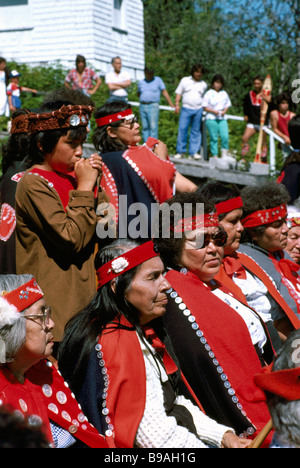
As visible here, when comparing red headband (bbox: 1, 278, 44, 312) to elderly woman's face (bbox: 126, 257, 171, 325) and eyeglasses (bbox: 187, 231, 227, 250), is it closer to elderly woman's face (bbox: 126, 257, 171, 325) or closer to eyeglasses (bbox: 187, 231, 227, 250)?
elderly woman's face (bbox: 126, 257, 171, 325)

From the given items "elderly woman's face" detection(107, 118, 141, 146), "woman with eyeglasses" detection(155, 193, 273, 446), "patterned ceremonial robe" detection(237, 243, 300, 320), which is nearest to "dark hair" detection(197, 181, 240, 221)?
"woman with eyeglasses" detection(155, 193, 273, 446)

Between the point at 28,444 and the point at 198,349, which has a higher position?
the point at 28,444

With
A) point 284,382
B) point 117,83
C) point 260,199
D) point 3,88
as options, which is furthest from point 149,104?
point 284,382

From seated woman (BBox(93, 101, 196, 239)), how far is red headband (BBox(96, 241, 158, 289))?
1.15m

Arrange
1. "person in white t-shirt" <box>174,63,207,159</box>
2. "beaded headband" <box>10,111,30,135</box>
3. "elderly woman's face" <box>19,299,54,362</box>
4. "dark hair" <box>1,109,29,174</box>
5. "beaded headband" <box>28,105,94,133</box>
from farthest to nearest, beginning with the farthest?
"person in white t-shirt" <box>174,63,207,159</box> < "dark hair" <box>1,109,29,174</box> < "beaded headband" <box>10,111,30,135</box> < "beaded headband" <box>28,105,94,133</box> < "elderly woman's face" <box>19,299,54,362</box>

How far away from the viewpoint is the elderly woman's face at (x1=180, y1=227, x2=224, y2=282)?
3918 millimetres

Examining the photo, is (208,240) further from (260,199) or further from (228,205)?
(260,199)

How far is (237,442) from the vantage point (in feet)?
10.7

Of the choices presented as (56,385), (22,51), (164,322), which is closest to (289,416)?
(56,385)

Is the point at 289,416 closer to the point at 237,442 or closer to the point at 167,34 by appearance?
the point at 237,442

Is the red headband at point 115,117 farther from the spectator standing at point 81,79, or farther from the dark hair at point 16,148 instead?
the spectator standing at point 81,79

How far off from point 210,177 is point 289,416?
34.4 ft

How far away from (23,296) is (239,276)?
1973 mm

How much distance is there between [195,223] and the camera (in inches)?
155
